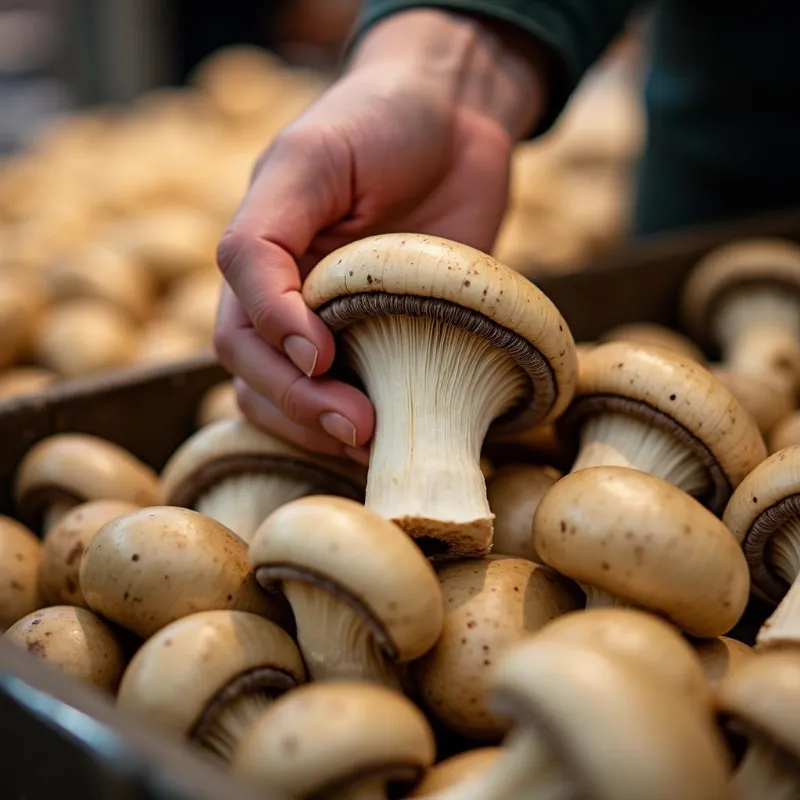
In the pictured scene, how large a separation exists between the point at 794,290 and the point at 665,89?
2.44ft

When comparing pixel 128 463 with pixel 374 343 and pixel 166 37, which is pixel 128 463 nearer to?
pixel 374 343

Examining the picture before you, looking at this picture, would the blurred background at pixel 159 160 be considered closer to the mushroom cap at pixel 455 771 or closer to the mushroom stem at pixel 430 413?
the mushroom stem at pixel 430 413

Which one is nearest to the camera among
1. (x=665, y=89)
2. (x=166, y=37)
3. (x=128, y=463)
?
(x=128, y=463)

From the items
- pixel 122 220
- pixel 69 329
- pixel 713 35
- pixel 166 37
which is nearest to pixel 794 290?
pixel 713 35

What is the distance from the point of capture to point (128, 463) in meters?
1.34

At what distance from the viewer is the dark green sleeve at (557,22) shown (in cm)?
155

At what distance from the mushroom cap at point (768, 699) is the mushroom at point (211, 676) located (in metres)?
0.40

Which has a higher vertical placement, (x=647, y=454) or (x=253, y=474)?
(x=647, y=454)

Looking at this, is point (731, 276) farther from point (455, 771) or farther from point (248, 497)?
point (455, 771)

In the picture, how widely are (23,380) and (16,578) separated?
0.70 m

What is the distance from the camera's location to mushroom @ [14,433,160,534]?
1284 millimetres

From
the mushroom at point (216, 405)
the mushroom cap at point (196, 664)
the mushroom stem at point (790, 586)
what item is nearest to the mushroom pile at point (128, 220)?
the mushroom at point (216, 405)

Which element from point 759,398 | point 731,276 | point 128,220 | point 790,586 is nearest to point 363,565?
point 790,586

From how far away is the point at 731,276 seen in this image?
5.88 ft
